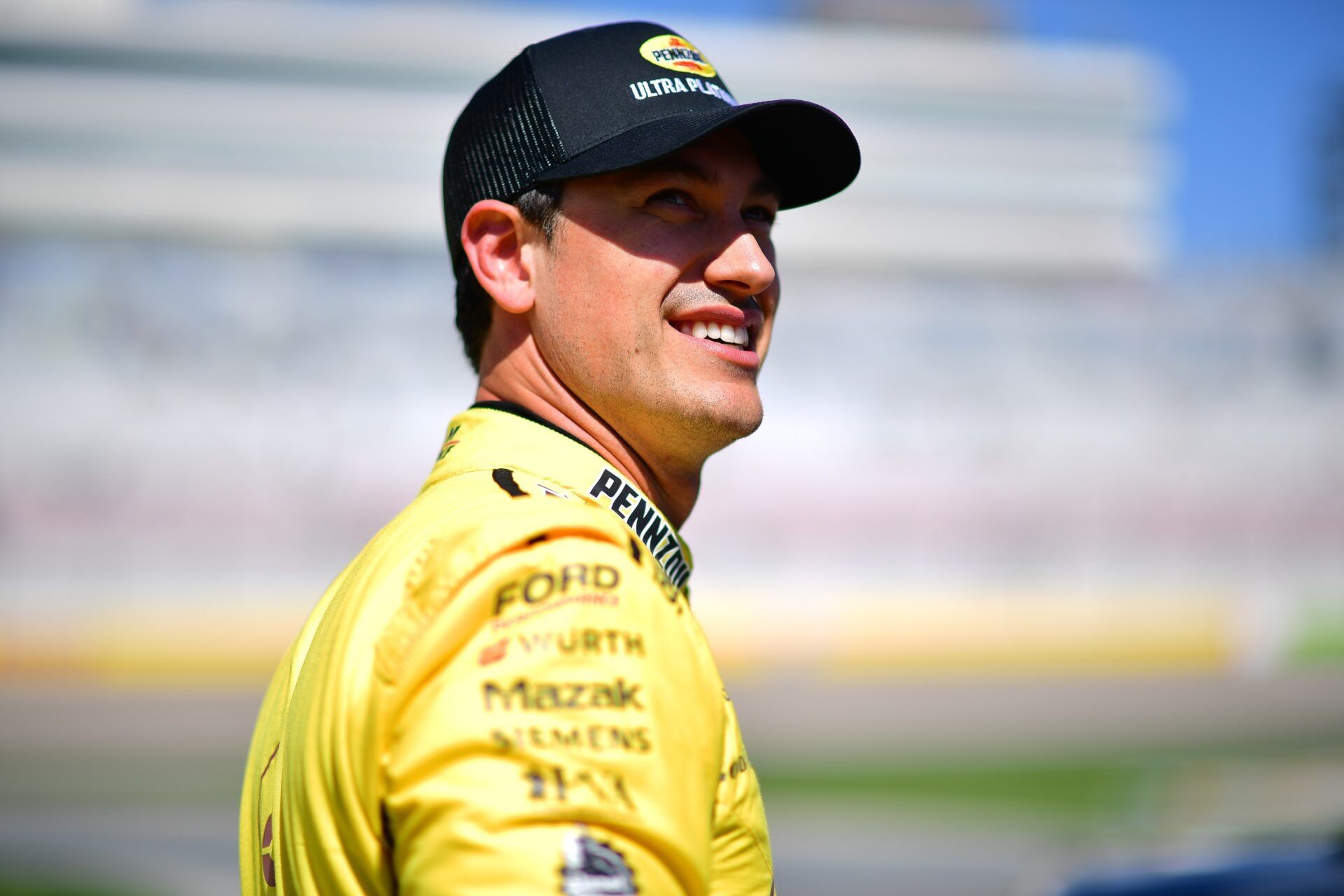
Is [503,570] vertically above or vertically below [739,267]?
below

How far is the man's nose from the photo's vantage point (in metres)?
1.70

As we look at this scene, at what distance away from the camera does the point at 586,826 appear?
1011 millimetres

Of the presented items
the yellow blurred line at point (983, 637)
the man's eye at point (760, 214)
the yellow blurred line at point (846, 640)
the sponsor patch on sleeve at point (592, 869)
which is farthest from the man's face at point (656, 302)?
the yellow blurred line at point (983, 637)

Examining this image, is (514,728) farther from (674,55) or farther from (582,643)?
(674,55)

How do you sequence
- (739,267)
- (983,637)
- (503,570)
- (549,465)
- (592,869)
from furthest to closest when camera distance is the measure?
(983,637)
(739,267)
(549,465)
(503,570)
(592,869)

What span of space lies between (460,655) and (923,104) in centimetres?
5943

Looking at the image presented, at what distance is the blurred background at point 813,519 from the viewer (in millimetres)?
10359

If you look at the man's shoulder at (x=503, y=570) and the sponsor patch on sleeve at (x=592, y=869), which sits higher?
the man's shoulder at (x=503, y=570)

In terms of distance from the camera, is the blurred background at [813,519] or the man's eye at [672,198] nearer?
the man's eye at [672,198]

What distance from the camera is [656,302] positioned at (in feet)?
5.44

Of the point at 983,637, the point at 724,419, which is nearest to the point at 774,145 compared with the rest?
the point at 724,419

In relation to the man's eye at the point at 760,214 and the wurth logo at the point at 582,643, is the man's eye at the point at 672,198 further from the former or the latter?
the wurth logo at the point at 582,643

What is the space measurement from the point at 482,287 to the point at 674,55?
1.38ft

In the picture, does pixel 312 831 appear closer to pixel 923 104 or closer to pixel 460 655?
pixel 460 655
